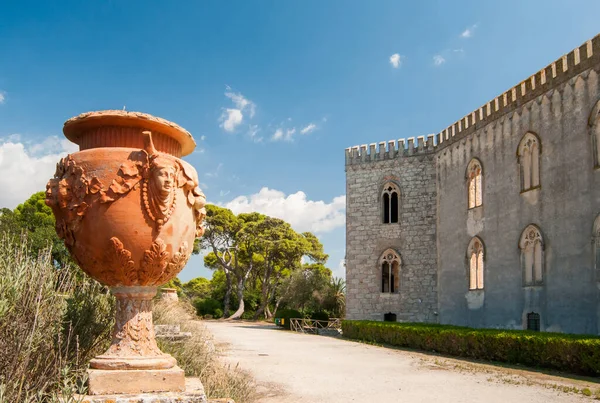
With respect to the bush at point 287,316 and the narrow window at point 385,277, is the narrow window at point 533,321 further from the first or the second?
the bush at point 287,316

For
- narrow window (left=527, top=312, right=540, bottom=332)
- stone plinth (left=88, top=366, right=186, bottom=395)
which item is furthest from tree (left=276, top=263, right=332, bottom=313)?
stone plinth (left=88, top=366, right=186, bottom=395)

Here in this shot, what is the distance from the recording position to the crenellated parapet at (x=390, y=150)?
881 inches

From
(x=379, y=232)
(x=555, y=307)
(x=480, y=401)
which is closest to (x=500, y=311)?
(x=555, y=307)

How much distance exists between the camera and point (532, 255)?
1559cm

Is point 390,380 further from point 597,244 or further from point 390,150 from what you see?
point 390,150

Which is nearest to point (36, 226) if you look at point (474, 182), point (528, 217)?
point (474, 182)

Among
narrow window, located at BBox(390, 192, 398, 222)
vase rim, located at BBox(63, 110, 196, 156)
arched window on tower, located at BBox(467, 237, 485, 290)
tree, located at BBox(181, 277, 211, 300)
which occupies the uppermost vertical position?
narrow window, located at BBox(390, 192, 398, 222)

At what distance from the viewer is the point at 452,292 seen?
2002 centimetres

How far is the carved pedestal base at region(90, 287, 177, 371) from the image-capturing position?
400cm

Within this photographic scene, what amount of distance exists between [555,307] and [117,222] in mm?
13446

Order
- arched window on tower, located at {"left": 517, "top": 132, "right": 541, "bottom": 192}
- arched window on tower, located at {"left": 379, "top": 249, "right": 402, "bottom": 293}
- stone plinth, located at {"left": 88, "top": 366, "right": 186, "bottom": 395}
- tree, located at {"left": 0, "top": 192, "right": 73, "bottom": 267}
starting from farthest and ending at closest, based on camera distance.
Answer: arched window on tower, located at {"left": 379, "top": 249, "right": 402, "bottom": 293} < arched window on tower, located at {"left": 517, "top": 132, "right": 541, "bottom": 192} < tree, located at {"left": 0, "top": 192, "right": 73, "bottom": 267} < stone plinth, located at {"left": 88, "top": 366, "right": 186, "bottom": 395}

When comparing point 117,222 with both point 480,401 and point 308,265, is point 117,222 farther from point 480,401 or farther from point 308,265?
point 308,265

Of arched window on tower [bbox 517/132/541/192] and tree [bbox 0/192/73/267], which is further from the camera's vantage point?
arched window on tower [bbox 517/132/541/192]

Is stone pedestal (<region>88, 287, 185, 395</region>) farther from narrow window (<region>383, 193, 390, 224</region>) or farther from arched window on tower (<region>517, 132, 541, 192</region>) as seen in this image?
narrow window (<region>383, 193, 390, 224</region>)
